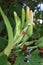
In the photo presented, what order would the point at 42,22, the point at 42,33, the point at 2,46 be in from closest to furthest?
the point at 2,46
the point at 42,33
the point at 42,22

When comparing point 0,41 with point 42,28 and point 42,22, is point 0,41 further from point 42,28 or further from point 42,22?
point 42,22

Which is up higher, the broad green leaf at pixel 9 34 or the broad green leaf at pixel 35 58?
the broad green leaf at pixel 9 34

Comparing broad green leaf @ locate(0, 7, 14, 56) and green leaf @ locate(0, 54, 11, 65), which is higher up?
broad green leaf @ locate(0, 7, 14, 56)

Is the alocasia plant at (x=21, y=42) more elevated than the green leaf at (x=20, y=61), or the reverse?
the alocasia plant at (x=21, y=42)

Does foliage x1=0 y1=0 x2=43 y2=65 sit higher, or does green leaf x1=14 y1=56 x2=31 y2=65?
foliage x1=0 y1=0 x2=43 y2=65

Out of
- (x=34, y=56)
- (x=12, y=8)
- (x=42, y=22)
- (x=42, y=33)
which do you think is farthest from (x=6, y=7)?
(x=34, y=56)

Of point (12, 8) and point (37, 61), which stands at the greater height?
point (12, 8)

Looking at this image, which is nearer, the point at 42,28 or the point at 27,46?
the point at 27,46

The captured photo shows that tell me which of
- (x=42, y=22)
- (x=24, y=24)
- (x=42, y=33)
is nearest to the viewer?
(x=24, y=24)

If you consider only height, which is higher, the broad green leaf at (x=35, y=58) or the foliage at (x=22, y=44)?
the foliage at (x=22, y=44)

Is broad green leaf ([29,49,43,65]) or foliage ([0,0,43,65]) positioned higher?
foliage ([0,0,43,65])

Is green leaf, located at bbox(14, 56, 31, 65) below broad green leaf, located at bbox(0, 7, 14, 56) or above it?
below
